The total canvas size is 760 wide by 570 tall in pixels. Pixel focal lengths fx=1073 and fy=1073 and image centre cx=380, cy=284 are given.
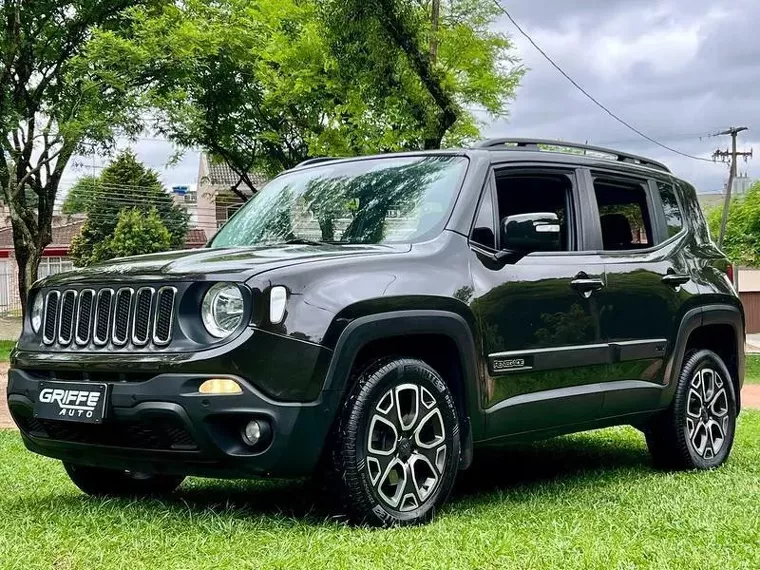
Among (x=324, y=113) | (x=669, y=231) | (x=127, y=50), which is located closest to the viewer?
(x=669, y=231)

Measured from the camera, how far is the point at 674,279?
270 inches

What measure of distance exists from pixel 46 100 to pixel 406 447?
22.7 m

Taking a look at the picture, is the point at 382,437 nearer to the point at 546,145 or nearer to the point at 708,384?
the point at 546,145

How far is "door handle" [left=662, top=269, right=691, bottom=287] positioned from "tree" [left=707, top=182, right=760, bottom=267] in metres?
44.8

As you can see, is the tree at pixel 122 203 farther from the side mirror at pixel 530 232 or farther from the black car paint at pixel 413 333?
the side mirror at pixel 530 232

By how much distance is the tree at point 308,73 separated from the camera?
69.1ft

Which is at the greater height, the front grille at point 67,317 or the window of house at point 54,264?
the front grille at point 67,317

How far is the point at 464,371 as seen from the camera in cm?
530

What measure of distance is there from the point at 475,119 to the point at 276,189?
23.9m

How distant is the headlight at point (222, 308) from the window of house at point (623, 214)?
2803 millimetres

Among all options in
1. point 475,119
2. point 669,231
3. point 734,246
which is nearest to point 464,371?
point 669,231

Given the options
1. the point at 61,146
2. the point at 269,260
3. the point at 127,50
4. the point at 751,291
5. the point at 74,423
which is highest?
the point at 127,50

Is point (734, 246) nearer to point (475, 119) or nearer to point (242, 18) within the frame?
point (475, 119)

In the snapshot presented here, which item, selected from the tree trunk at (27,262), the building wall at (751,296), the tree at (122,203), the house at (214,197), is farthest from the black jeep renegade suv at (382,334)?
the tree at (122,203)
